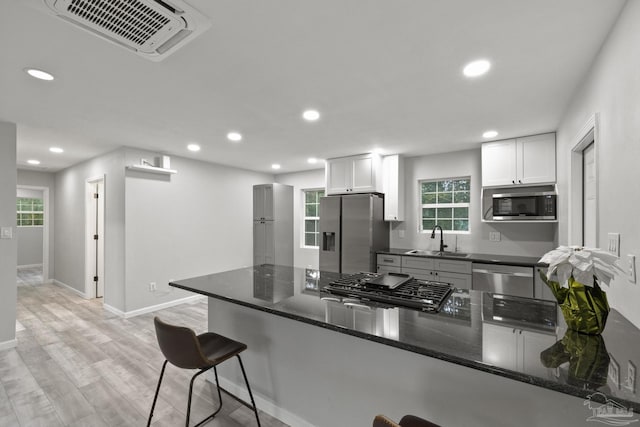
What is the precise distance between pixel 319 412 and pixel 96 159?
520 cm

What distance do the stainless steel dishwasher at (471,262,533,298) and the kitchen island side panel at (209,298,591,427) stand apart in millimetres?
2496

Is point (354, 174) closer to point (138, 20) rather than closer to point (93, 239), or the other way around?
point (138, 20)

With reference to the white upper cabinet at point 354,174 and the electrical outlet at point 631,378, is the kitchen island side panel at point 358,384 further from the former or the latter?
the white upper cabinet at point 354,174

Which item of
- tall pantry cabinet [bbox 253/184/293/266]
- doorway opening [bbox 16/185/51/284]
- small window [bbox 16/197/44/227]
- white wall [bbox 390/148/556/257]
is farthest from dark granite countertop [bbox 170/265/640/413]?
small window [bbox 16/197/44/227]

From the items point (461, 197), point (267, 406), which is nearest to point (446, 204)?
point (461, 197)

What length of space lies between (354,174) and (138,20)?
11.4ft

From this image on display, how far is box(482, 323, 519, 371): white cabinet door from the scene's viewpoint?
2.96 ft

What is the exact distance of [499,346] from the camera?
1.02 metres

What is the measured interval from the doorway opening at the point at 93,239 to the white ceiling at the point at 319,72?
1707 millimetres

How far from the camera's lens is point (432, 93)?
234cm

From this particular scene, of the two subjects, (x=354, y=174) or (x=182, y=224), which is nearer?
(x=354, y=174)

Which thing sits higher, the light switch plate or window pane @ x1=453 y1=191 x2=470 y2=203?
window pane @ x1=453 y1=191 x2=470 y2=203

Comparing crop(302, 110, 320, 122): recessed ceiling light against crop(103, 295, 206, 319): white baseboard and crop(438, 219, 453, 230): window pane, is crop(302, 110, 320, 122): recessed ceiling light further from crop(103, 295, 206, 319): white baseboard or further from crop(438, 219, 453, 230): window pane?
crop(103, 295, 206, 319): white baseboard

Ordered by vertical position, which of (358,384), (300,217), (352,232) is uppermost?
(300,217)
